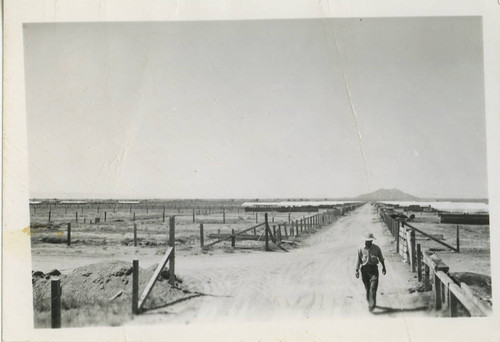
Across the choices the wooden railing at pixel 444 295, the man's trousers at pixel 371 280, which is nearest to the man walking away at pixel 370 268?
the man's trousers at pixel 371 280

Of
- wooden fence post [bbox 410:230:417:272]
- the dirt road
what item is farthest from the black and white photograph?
wooden fence post [bbox 410:230:417:272]

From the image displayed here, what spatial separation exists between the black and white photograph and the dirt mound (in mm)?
18

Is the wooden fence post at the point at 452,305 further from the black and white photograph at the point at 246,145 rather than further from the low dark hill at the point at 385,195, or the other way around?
the low dark hill at the point at 385,195

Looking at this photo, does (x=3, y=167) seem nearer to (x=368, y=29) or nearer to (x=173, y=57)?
(x=173, y=57)

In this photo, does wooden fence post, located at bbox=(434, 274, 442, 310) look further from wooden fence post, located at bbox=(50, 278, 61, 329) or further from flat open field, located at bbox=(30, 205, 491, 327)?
wooden fence post, located at bbox=(50, 278, 61, 329)

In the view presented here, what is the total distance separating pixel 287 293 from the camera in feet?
14.5

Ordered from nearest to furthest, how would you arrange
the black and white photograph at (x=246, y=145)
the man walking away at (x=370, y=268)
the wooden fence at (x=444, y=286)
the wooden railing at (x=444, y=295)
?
1. the wooden fence at (x=444, y=286)
2. the wooden railing at (x=444, y=295)
3. the man walking away at (x=370, y=268)
4. the black and white photograph at (x=246, y=145)

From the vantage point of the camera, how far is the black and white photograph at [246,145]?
4301 mm

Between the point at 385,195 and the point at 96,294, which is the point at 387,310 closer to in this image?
the point at 385,195

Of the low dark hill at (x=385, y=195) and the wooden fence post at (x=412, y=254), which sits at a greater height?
the low dark hill at (x=385, y=195)

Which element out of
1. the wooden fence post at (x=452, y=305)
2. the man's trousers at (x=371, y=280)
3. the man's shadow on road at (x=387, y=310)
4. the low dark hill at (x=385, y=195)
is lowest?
the man's shadow on road at (x=387, y=310)

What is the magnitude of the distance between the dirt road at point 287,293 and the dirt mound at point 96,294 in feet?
0.58

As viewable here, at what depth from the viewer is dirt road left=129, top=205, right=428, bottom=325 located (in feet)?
14.0

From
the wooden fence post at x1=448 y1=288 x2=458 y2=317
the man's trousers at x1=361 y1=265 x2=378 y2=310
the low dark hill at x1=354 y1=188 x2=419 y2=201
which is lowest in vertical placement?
the wooden fence post at x1=448 y1=288 x2=458 y2=317
